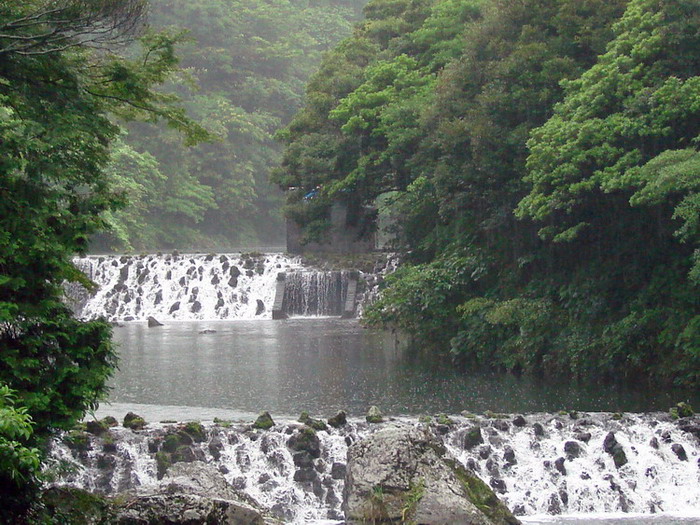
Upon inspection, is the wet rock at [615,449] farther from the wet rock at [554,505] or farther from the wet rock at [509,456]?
the wet rock at [509,456]

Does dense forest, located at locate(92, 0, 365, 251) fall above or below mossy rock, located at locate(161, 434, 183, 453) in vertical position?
above

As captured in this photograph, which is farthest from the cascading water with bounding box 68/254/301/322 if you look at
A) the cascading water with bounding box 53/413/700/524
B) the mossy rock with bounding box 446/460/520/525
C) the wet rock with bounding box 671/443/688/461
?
the mossy rock with bounding box 446/460/520/525

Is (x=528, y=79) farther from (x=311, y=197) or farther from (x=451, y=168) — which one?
(x=311, y=197)

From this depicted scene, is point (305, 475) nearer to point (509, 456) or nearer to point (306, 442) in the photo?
point (306, 442)

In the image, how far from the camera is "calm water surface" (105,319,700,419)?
18.3 meters

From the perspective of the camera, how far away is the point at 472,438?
1477 cm

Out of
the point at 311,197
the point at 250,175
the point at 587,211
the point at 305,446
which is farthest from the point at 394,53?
the point at 250,175

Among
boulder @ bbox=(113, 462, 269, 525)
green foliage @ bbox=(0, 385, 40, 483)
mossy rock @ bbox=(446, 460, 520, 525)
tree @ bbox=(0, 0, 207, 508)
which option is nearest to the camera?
green foliage @ bbox=(0, 385, 40, 483)

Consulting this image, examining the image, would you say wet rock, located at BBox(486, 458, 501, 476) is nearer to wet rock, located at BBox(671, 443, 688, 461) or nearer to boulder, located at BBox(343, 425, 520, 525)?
wet rock, located at BBox(671, 443, 688, 461)

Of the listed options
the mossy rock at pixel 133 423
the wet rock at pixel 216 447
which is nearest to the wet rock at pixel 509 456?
the wet rock at pixel 216 447

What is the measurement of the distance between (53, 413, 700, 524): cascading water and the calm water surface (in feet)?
8.52

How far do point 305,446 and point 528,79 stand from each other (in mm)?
10165

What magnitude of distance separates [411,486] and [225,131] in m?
48.1

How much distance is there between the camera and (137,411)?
18219mm
